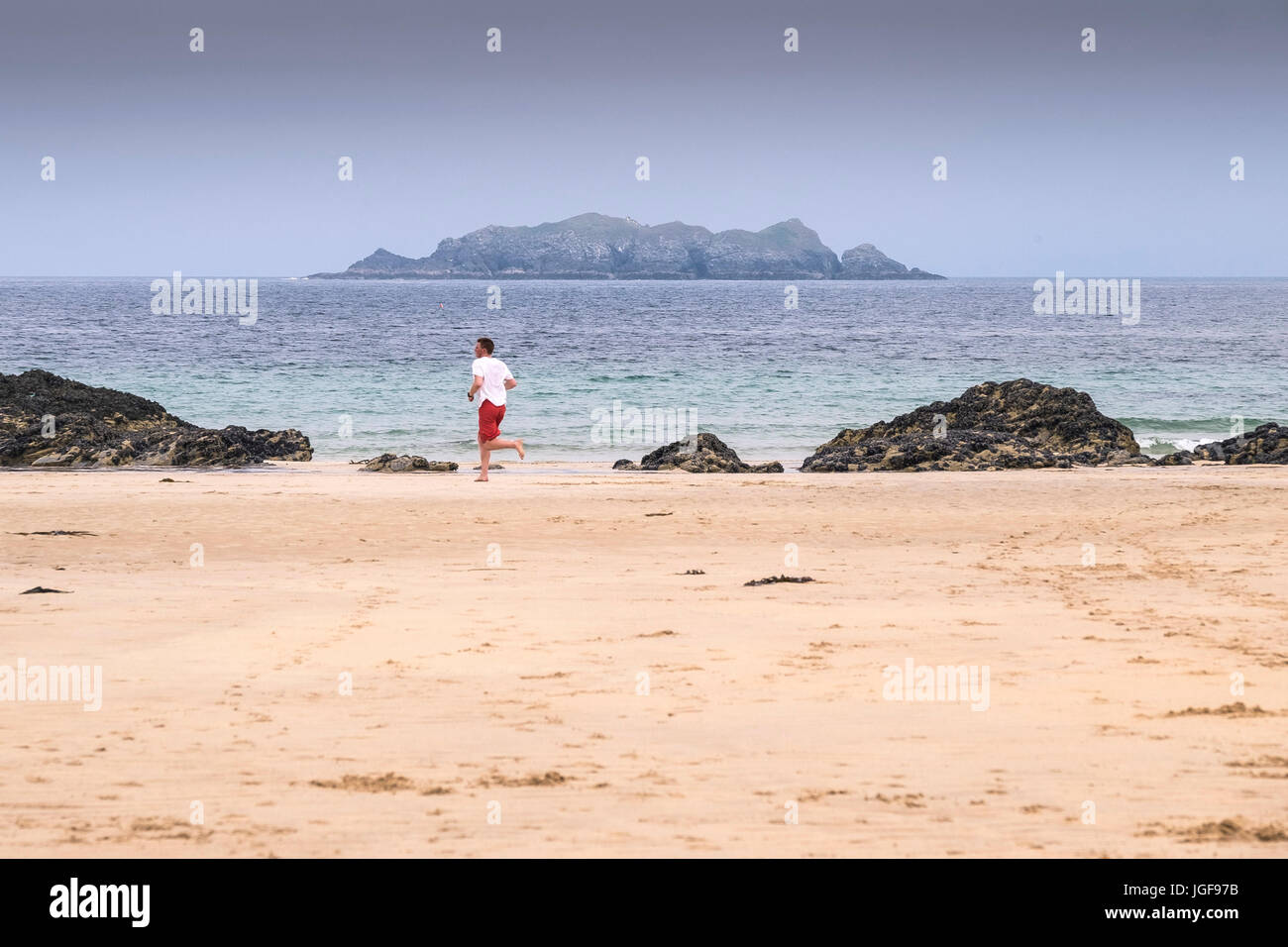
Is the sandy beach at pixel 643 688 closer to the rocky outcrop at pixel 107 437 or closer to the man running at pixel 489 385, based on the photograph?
the man running at pixel 489 385

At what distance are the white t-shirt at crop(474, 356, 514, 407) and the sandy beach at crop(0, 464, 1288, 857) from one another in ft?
9.72

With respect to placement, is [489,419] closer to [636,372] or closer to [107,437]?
[107,437]

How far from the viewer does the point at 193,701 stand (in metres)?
6.43

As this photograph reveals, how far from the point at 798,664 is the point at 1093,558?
15.6ft

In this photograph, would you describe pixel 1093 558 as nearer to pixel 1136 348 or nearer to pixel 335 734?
pixel 335 734

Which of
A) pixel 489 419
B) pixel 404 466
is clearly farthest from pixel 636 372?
pixel 489 419

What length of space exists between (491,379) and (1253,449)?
12.2 meters

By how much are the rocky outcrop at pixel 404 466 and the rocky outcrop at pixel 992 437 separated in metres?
5.56

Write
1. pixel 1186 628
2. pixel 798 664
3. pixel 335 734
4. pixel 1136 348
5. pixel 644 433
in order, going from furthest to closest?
1. pixel 1136 348
2. pixel 644 433
3. pixel 1186 628
4. pixel 798 664
5. pixel 335 734

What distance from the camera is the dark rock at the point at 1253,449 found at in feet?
63.6

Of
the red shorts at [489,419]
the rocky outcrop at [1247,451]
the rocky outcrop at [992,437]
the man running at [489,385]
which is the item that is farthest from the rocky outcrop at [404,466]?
the rocky outcrop at [1247,451]

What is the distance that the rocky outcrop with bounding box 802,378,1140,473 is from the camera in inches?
740

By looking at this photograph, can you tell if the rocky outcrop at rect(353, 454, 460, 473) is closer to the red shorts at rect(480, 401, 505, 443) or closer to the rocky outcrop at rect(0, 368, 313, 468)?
the rocky outcrop at rect(0, 368, 313, 468)
